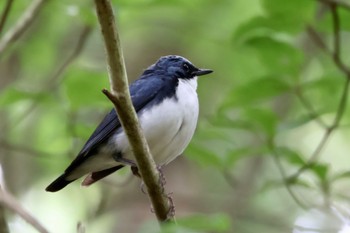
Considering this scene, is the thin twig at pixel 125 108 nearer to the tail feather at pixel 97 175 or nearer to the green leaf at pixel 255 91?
the green leaf at pixel 255 91

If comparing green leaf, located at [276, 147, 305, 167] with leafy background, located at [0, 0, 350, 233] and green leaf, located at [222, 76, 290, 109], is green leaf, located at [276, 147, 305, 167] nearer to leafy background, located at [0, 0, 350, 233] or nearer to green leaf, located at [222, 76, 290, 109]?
A: leafy background, located at [0, 0, 350, 233]

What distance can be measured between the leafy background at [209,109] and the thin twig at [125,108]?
0.48 metres

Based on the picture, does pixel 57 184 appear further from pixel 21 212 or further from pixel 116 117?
pixel 21 212

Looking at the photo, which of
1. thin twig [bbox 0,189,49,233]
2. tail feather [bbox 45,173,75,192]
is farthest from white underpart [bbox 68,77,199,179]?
thin twig [bbox 0,189,49,233]

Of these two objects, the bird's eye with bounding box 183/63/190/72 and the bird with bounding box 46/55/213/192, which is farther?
the bird's eye with bounding box 183/63/190/72

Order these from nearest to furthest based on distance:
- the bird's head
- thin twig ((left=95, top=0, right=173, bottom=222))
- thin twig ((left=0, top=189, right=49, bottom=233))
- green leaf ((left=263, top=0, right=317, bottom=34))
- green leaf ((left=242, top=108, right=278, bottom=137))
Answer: thin twig ((left=0, top=189, right=49, bottom=233)), thin twig ((left=95, top=0, right=173, bottom=222)), green leaf ((left=263, top=0, right=317, bottom=34)), green leaf ((left=242, top=108, right=278, bottom=137)), the bird's head

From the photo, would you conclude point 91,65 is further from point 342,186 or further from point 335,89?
point 335,89

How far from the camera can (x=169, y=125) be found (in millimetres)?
4059

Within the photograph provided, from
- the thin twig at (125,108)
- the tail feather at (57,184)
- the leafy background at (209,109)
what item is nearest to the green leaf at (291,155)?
the leafy background at (209,109)

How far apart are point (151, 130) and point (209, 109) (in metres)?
3.71

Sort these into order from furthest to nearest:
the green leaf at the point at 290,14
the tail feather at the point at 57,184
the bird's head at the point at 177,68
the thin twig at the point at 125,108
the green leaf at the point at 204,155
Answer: the bird's head at the point at 177,68 < the tail feather at the point at 57,184 < the green leaf at the point at 204,155 < the green leaf at the point at 290,14 < the thin twig at the point at 125,108

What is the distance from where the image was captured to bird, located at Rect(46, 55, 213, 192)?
407 centimetres

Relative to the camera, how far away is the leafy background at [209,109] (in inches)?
157

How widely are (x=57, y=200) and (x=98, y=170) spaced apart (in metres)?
3.51
